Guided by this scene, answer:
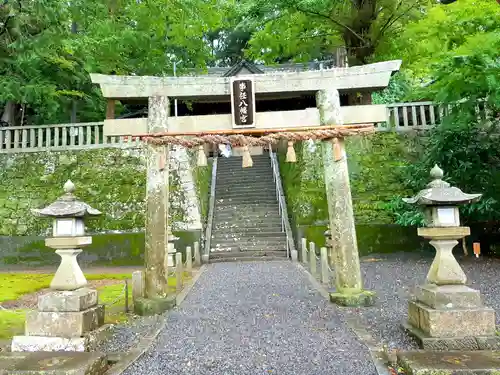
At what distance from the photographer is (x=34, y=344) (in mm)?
4578

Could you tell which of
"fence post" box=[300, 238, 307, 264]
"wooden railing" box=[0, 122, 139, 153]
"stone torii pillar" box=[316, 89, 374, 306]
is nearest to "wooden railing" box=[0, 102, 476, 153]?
"wooden railing" box=[0, 122, 139, 153]

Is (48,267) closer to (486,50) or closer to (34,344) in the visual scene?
(34,344)

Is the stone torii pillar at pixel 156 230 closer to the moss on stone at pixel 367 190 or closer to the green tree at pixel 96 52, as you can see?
the green tree at pixel 96 52

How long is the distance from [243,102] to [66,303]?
4.03 m

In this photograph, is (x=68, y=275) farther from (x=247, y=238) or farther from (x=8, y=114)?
(x=8, y=114)

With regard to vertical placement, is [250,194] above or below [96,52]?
below

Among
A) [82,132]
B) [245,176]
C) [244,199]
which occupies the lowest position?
[244,199]

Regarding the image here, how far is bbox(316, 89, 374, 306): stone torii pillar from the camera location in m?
6.56

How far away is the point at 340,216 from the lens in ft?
21.8

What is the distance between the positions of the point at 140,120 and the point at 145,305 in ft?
10.2

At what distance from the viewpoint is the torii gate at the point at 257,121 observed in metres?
6.53

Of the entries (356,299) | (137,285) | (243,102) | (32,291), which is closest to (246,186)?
(32,291)

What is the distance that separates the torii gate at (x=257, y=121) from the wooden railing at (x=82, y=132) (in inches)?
314

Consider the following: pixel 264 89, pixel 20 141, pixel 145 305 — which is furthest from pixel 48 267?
pixel 264 89
